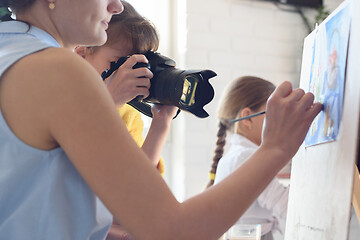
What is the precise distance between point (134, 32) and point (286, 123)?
465mm

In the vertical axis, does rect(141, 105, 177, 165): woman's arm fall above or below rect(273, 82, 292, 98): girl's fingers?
below

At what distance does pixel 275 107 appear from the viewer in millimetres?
574

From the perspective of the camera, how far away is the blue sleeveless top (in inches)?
20.8

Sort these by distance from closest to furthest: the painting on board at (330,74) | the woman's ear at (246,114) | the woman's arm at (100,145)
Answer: the woman's arm at (100,145) < the painting on board at (330,74) < the woman's ear at (246,114)

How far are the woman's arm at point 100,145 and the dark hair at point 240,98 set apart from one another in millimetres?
1140

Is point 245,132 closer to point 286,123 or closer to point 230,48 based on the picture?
point 230,48

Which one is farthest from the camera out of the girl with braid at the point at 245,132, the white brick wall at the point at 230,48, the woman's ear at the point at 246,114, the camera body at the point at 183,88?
the white brick wall at the point at 230,48

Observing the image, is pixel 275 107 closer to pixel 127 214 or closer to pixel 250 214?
pixel 127 214

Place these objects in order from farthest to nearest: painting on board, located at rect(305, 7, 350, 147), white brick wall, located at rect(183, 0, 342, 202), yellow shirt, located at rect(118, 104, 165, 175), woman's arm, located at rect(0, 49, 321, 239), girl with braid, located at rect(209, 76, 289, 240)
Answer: white brick wall, located at rect(183, 0, 342, 202)
girl with braid, located at rect(209, 76, 289, 240)
yellow shirt, located at rect(118, 104, 165, 175)
painting on board, located at rect(305, 7, 350, 147)
woman's arm, located at rect(0, 49, 321, 239)

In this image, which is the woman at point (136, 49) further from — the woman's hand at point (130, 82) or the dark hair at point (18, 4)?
the dark hair at point (18, 4)

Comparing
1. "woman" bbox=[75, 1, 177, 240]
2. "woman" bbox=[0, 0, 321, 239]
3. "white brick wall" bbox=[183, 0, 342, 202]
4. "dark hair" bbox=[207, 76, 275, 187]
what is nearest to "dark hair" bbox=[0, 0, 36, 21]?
"woman" bbox=[0, 0, 321, 239]

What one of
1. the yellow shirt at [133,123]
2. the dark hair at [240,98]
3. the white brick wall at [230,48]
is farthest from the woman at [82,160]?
the white brick wall at [230,48]

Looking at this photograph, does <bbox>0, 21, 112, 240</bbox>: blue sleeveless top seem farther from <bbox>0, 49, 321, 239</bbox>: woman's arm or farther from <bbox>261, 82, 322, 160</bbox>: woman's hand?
<bbox>261, 82, 322, 160</bbox>: woman's hand

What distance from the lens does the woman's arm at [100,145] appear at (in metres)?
0.48
